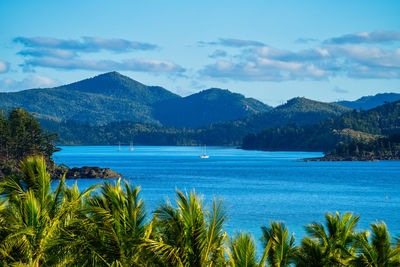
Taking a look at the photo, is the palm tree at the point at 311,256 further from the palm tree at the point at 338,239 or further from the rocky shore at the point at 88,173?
the rocky shore at the point at 88,173

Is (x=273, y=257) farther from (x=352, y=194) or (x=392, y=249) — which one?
(x=352, y=194)

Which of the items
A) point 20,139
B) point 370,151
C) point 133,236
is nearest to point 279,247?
point 133,236

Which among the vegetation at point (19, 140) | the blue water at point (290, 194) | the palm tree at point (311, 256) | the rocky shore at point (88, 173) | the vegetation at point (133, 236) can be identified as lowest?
the blue water at point (290, 194)

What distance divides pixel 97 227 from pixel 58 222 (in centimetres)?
109

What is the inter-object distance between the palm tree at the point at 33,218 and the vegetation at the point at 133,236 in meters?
0.03

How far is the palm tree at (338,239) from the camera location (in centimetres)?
1639

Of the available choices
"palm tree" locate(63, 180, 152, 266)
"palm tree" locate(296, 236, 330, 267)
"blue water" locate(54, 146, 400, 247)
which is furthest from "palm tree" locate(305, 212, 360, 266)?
"blue water" locate(54, 146, 400, 247)

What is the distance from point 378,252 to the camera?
1545 centimetres

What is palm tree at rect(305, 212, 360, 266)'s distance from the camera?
16391 mm

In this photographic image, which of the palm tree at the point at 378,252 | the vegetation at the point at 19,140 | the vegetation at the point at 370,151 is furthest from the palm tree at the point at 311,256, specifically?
the vegetation at the point at 370,151

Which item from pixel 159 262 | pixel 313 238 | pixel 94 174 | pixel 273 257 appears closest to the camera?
pixel 159 262

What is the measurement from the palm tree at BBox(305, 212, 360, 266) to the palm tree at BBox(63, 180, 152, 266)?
5.63 meters

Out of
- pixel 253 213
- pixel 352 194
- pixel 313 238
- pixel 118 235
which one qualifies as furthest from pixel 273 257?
pixel 352 194

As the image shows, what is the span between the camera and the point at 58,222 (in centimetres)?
1516
